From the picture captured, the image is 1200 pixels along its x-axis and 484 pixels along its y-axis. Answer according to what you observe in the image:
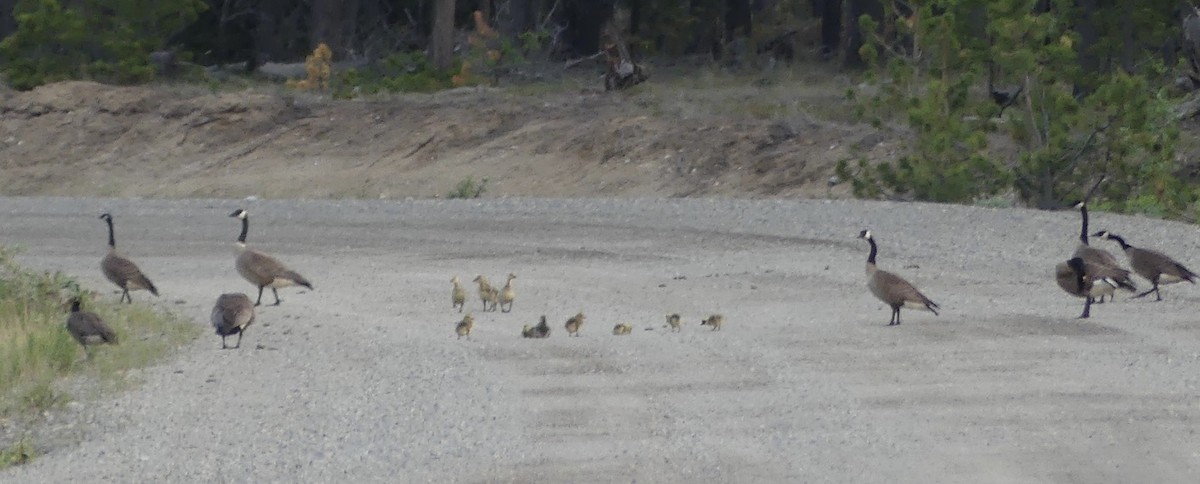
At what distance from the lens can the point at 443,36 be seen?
41750 mm

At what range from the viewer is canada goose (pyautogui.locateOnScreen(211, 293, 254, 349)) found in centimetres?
1361

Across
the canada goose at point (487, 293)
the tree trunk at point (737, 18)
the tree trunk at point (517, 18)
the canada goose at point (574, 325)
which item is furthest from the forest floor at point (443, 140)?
the canada goose at point (574, 325)

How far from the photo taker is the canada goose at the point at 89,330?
13.4 metres

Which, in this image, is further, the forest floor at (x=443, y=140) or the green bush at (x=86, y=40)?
the green bush at (x=86, y=40)

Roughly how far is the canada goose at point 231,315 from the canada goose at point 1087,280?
19.0 ft

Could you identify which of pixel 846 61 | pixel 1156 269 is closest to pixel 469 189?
pixel 846 61

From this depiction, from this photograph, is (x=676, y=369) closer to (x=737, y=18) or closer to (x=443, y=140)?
(x=443, y=140)

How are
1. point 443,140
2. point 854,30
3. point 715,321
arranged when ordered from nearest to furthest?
1. point 715,321
2. point 443,140
3. point 854,30

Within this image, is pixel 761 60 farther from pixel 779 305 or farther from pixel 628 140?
pixel 779 305

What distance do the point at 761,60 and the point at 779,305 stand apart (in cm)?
3160

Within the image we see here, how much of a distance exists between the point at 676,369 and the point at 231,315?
3138 mm

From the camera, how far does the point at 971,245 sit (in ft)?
65.6

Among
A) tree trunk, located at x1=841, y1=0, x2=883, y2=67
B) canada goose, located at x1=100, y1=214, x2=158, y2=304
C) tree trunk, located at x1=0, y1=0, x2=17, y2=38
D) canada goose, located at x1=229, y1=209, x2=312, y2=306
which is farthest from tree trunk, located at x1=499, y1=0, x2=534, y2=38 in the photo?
canada goose, located at x1=229, y1=209, x2=312, y2=306

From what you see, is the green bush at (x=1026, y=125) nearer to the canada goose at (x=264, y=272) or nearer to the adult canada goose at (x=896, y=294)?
the adult canada goose at (x=896, y=294)
